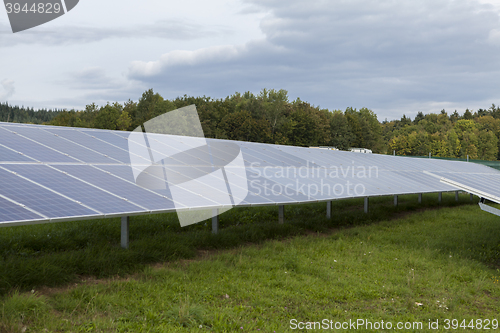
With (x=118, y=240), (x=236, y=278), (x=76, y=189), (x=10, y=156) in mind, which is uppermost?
(x=10, y=156)

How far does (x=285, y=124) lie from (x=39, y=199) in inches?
4065

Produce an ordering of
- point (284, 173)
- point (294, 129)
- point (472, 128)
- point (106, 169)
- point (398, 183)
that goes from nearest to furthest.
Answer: point (106, 169), point (284, 173), point (398, 183), point (294, 129), point (472, 128)

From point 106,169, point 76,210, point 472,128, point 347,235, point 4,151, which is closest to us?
point 76,210

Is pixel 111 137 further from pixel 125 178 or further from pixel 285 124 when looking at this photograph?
pixel 285 124

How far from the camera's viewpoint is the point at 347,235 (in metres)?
15.0

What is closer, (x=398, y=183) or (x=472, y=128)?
(x=398, y=183)

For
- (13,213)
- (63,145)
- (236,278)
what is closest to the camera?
(13,213)

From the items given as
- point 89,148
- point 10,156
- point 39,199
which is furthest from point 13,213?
point 89,148

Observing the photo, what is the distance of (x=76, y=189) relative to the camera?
989 centimetres

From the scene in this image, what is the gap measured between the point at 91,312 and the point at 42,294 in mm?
1566

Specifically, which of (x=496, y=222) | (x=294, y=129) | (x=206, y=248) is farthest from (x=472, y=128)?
(x=206, y=248)

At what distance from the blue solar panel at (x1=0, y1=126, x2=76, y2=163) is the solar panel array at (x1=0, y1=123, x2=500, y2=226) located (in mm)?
27

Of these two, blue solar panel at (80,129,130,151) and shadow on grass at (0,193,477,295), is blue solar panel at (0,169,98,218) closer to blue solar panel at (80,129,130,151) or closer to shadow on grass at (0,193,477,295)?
shadow on grass at (0,193,477,295)

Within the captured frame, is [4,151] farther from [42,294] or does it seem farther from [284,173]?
[284,173]
